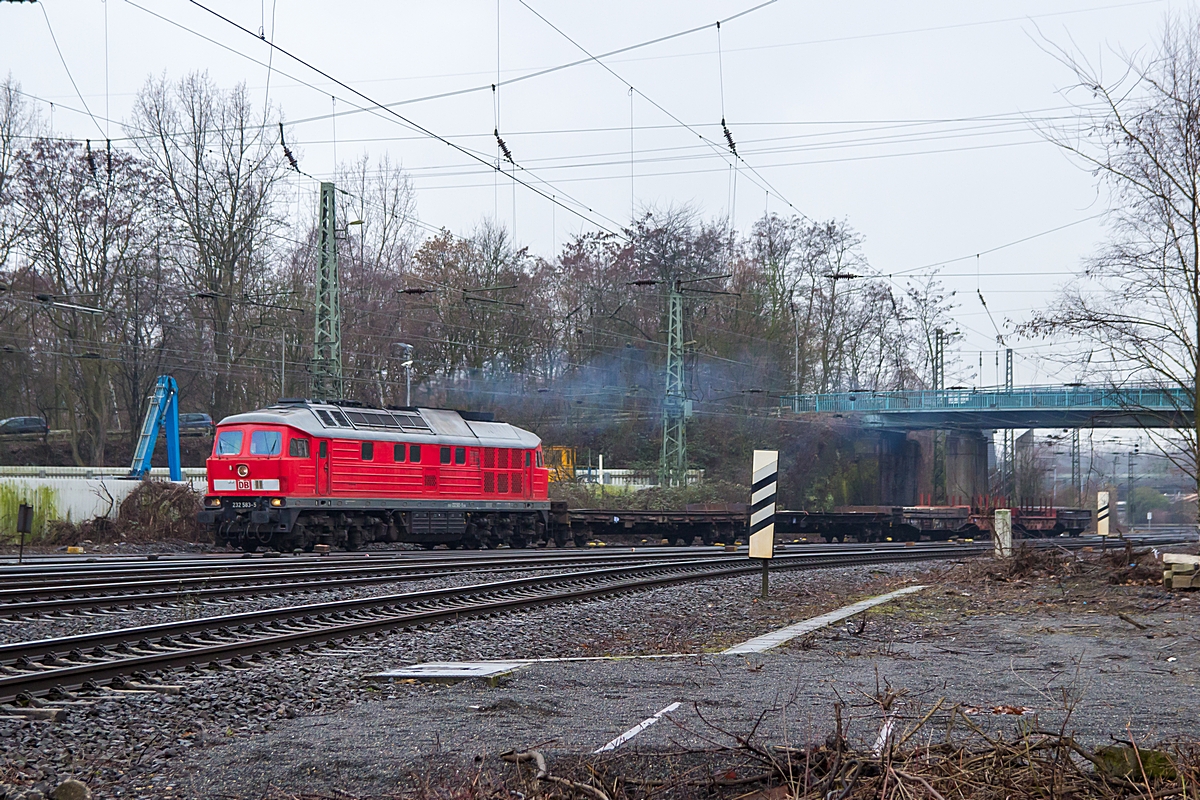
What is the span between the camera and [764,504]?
50.1ft

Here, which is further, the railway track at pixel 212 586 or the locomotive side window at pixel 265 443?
the locomotive side window at pixel 265 443

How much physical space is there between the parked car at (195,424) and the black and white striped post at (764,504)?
37.7 metres

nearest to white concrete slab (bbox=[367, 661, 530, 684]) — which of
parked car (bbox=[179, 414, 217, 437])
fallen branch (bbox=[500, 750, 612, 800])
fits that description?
fallen branch (bbox=[500, 750, 612, 800])

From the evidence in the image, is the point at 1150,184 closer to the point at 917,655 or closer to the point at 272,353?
the point at 917,655

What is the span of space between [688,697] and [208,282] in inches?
1528

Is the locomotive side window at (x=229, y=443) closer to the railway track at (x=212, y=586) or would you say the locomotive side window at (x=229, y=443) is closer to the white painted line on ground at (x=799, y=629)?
the railway track at (x=212, y=586)

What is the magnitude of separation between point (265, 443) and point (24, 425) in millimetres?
27037

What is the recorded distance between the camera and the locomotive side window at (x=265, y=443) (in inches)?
985

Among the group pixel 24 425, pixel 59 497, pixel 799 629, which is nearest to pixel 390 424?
pixel 59 497

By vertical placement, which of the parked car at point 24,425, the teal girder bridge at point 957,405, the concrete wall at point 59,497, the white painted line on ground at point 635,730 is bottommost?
the white painted line on ground at point 635,730

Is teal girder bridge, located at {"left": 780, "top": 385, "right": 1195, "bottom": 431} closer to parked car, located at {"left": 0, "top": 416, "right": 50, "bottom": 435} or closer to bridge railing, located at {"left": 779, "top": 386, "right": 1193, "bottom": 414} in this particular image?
bridge railing, located at {"left": 779, "top": 386, "right": 1193, "bottom": 414}

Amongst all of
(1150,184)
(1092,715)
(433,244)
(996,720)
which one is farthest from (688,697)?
(433,244)

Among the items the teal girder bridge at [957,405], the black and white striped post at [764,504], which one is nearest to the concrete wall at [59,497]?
the black and white striped post at [764,504]

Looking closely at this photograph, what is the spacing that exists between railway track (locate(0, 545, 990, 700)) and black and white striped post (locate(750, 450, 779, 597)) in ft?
7.19
